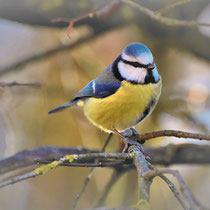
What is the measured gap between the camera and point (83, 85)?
2631mm

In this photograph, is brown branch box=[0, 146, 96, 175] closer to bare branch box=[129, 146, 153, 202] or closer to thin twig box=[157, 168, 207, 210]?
bare branch box=[129, 146, 153, 202]

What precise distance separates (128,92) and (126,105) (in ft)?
0.22

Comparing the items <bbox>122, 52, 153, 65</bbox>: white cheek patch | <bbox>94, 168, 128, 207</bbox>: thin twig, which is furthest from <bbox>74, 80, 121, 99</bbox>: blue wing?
<bbox>94, 168, 128, 207</bbox>: thin twig

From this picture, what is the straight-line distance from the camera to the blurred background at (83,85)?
2291mm

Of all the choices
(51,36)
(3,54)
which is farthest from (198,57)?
(3,54)

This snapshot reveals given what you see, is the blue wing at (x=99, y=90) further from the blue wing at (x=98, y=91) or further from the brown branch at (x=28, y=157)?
the brown branch at (x=28, y=157)

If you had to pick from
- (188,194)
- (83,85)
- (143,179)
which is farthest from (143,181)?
(83,85)

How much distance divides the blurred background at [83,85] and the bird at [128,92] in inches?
16.1

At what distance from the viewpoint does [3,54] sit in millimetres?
3188

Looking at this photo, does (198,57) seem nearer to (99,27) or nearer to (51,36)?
(99,27)

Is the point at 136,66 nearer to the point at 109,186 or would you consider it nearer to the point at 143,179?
the point at 109,186

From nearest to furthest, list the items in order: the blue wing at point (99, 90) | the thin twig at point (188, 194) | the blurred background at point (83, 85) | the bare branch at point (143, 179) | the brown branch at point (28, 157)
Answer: the thin twig at point (188, 194), the bare branch at point (143, 179), the brown branch at point (28, 157), the blue wing at point (99, 90), the blurred background at point (83, 85)

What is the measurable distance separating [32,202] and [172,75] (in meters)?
1.48

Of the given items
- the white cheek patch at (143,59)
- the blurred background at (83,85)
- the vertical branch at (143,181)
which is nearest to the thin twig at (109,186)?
the blurred background at (83,85)
